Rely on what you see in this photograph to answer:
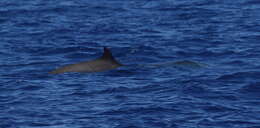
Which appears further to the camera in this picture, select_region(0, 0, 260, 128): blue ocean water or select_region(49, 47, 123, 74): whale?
select_region(49, 47, 123, 74): whale

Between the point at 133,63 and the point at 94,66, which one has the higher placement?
the point at 94,66

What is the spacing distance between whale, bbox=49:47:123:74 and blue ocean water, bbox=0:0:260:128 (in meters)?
0.42

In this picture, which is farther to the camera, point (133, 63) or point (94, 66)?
point (133, 63)

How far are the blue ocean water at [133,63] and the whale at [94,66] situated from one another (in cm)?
42

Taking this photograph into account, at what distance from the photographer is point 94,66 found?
993 inches

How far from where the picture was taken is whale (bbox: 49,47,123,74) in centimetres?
2490

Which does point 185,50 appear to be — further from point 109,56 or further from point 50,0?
point 50,0

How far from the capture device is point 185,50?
2925 cm

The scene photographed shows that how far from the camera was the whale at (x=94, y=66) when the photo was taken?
2490 cm

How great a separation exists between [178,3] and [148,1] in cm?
264

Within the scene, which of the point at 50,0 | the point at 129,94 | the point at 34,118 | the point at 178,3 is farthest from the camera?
the point at 50,0

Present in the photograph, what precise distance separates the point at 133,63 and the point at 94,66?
216cm

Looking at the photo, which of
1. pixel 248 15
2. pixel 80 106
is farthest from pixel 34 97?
pixel 248 15

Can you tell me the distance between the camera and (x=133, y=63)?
26844 mm
